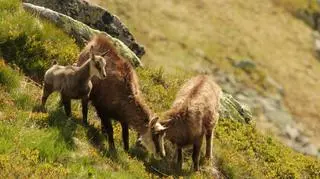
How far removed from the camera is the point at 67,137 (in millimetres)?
12547

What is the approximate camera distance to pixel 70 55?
57.3 ft

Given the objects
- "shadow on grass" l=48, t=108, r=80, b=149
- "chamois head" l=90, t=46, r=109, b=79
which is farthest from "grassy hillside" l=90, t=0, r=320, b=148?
"chamois head" l=90, t=46, r=109, b=79

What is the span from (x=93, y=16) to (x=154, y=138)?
31.7 feet

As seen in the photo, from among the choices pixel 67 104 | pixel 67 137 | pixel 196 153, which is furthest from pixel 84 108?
pixel 196 153

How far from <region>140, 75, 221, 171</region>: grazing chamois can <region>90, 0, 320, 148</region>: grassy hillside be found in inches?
1131

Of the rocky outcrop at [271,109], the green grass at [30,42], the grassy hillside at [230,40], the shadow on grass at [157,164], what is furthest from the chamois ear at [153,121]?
the rocky outcrop at [271,109]

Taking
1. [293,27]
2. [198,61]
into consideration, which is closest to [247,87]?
[198,61]

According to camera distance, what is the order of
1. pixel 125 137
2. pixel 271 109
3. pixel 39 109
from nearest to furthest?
pixel 39 109 < pixel 125 137 < pixel 271 109

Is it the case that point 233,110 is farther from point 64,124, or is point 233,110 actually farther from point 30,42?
point 64,124

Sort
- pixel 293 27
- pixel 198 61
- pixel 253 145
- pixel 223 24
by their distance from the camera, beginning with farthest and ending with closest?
pixel 293 27 → pixel 223 24 → pixel 198 61 → pixel 253 145

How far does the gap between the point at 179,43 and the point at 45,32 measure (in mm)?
37476

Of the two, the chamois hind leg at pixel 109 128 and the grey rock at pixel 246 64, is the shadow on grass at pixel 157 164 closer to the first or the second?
the chamois hind leg at pixel 109 128

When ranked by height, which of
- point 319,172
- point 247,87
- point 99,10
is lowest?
point 247,87

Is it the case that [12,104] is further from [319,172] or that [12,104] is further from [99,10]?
[319,172]
